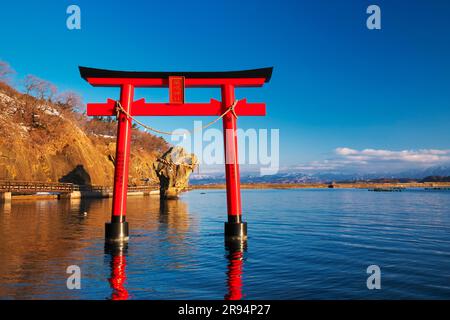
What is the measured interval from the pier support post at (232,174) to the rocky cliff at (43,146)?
44898 millimetres

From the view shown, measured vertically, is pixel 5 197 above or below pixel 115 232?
below

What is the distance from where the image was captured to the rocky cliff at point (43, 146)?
49.5 metres

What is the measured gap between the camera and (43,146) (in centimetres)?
5691

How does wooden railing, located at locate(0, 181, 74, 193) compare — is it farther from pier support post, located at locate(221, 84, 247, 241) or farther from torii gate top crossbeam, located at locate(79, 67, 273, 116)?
pier support post, located at locate(221, 84, 247, 241)

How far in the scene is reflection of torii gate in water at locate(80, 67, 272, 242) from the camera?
524 inches

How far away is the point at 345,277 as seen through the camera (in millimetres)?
9531

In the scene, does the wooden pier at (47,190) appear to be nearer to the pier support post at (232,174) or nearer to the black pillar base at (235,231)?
the black pillar base at (235,231)

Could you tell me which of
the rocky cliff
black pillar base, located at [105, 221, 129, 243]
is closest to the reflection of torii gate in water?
black pillar base, located at [105, 221, 129, 243]

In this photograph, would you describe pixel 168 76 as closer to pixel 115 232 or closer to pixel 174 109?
pixel 174 109

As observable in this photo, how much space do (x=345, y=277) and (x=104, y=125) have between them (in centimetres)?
9977

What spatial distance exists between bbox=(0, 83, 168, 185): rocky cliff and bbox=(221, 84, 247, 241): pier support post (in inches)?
1768

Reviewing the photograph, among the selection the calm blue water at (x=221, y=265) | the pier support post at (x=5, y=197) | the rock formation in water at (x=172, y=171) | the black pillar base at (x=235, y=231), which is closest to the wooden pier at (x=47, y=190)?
the pier support post at (x=5, y=197)

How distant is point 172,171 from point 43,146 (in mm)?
20948

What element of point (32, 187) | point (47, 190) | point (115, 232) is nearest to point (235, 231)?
point (115, 232)
